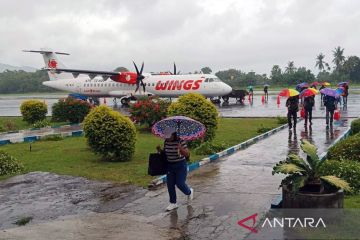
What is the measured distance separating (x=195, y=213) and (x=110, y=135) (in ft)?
16.2

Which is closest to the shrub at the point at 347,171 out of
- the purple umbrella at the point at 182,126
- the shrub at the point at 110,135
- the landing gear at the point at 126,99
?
the purple umbrella at the point at 182,126

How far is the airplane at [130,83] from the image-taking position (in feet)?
112

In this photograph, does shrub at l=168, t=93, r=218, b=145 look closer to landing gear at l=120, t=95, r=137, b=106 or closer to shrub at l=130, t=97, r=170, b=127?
shrub at l=130, t=97, r=170, b=127

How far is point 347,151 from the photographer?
29.4 feet

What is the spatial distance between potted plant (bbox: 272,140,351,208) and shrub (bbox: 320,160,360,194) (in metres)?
1.30

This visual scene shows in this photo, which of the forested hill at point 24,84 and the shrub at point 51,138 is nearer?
the shrub at point 51,138

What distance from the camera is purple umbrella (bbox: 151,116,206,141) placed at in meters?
7.60

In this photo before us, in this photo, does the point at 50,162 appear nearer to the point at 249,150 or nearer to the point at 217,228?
the point at 249,150

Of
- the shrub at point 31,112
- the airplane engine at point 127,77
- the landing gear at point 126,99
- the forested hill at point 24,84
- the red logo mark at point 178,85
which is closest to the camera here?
the shrub at point 31,112

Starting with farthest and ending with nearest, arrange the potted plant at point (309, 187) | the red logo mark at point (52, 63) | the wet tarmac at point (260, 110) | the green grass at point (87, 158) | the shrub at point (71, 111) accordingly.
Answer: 1. the red logo mark at point (52, 63)
2. the wet tarmac at point (260, 110)
3. the shrub at point (71, 111)
4. the green grass at point (87, 158)
5. the potted plant at point (309, 187)

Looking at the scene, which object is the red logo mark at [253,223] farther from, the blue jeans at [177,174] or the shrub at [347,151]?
the shrub at [347,151]

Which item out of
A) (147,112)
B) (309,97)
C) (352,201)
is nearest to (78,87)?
(147,112)

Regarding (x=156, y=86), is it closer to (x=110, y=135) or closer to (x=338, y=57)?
(x=110, y=135)

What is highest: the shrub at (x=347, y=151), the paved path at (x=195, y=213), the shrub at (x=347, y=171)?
the shrub at (x=347, y=151)
